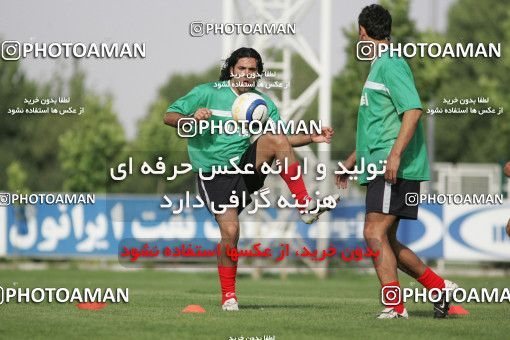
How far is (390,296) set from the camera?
8.86 m

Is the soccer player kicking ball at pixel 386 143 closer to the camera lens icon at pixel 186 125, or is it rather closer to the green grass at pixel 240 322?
the green grass at pixel 240 322

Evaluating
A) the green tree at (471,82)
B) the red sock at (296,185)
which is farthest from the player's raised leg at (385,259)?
the green tree at (471,82)

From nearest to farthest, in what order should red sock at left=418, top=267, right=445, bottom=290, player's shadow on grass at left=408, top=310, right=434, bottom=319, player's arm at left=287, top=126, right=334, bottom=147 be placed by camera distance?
1. red sock at left=418, top=267, right=445, bottom=290
2. player's shadow on grass at left=408, top=310, right=434, bottom=319
3. player's arm at left=287, top=126, right=334, bottom=147

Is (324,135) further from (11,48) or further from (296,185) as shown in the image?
(11,48)

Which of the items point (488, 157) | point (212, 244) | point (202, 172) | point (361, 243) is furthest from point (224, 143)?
point (488, 157)

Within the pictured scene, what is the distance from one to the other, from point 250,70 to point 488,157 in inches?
1858

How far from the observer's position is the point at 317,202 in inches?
374

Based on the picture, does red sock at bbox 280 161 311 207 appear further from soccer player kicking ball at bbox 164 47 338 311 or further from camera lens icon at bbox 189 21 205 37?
camera lens icon at bbox 189 21 205 37

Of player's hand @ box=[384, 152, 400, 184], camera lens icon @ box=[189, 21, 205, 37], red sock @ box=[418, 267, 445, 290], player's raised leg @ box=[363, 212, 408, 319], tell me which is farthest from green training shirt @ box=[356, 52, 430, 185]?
camera lens icon @ box=[189, 21, 205, 37]

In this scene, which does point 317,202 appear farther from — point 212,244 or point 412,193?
point 212,244

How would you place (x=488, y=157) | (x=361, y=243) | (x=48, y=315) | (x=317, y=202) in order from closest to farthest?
(x=48, y=315)
(x=317, y=202)
(x=361, y=243)
(x=488, y=157)

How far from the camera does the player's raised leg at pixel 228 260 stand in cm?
975

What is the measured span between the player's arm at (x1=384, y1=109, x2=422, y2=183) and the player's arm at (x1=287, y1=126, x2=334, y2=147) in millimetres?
1018

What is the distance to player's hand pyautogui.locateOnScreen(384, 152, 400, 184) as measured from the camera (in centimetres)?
856
